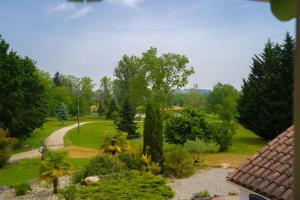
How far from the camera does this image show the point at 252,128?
1091 inches

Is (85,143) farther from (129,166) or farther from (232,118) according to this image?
(129,166)

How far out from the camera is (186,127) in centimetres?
2166

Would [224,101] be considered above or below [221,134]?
above

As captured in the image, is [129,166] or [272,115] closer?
→ [129,166]

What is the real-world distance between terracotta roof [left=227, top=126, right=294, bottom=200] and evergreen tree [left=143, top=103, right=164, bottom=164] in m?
9.32

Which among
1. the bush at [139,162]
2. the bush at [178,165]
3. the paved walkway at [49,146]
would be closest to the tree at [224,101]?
the paved walkway at [49,146]

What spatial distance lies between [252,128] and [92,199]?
18.2 m

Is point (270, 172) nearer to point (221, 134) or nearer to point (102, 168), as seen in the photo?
point (102, 168)

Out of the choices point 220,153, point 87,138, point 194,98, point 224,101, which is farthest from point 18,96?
point 194,98

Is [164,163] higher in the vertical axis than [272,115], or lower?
lower

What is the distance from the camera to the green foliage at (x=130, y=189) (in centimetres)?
1246

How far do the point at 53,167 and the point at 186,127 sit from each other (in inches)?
375

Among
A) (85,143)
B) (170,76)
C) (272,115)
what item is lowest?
(85,143)

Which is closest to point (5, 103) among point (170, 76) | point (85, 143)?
point (85, 143)
